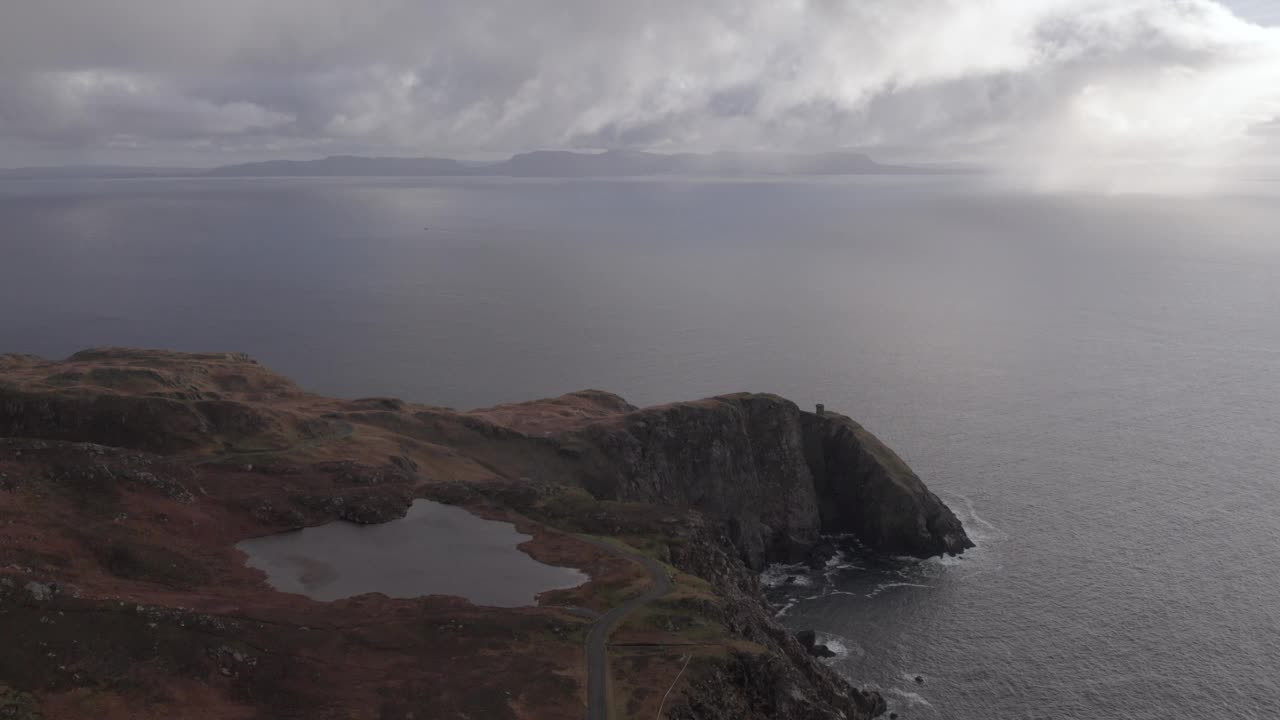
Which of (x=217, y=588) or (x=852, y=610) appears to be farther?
(x=852, y=610)

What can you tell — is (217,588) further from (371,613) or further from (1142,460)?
(1142,460)

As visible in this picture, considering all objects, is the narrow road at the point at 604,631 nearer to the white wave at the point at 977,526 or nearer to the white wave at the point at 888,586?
the white wave at the point at 888,586

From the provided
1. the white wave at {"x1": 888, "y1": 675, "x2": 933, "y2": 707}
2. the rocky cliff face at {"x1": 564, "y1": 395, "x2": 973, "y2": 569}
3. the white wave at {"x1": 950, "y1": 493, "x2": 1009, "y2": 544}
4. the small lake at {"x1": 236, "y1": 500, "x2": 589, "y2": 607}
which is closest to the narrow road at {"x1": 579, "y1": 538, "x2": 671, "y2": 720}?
the small lake at {"x1": 236, "y1": 500, "x2": 589, "y2": 607}

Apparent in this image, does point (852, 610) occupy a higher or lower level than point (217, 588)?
A: lower

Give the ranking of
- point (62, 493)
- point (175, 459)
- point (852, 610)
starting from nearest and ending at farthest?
point (62, 493), point (175, 459), point (852, 610)

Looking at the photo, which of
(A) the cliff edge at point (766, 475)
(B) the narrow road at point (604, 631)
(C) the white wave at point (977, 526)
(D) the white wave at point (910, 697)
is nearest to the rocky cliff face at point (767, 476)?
(A) the cliff edge at point (766, 475)

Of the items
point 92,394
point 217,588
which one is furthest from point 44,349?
point 217,588
